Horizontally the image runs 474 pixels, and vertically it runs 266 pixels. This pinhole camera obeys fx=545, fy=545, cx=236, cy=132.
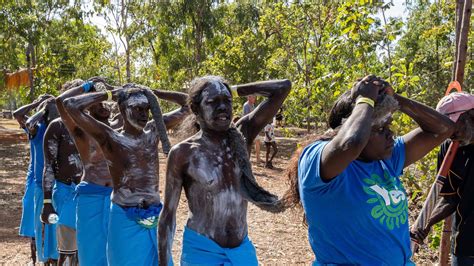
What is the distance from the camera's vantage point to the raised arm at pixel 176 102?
3.91 meters

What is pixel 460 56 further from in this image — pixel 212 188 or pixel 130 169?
pixel 130 169

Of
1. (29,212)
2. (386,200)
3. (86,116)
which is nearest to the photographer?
(386,200)

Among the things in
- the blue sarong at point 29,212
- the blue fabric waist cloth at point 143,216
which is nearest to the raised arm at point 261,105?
the blue fabric waist cloth at point 143,216

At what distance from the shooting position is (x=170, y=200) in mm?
2703

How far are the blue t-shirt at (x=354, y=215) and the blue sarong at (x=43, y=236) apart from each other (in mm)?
3432

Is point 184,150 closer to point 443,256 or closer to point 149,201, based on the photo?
point 149,201

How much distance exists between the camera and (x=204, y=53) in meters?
24.4

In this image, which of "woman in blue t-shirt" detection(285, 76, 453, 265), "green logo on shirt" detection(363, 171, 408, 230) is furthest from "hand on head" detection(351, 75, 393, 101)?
"green logo on shirt" detection(363, 171, 408, 230)

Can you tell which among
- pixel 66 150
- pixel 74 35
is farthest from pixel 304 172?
pixel 74 35

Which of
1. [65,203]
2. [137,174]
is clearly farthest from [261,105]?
[65,203]

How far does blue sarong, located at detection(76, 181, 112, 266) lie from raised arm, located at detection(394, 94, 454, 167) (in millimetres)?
2241

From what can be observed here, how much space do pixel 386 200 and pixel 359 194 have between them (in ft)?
0.42

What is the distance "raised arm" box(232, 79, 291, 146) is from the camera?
3.16 metres

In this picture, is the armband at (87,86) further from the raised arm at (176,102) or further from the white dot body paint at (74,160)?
the white dot body paint at (74,160)
